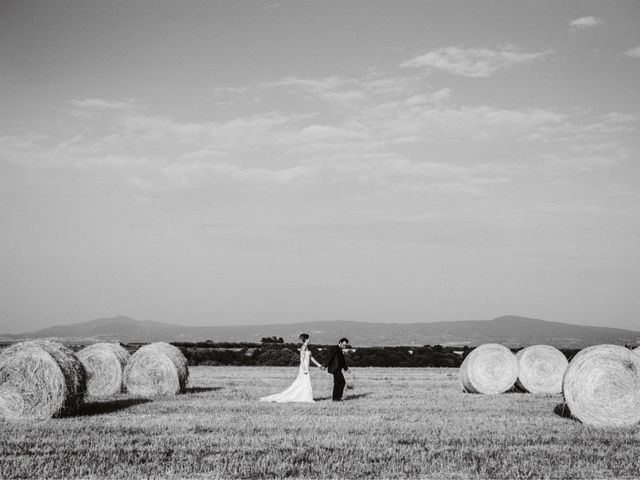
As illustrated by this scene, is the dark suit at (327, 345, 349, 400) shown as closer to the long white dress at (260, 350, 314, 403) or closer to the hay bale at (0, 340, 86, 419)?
the long white dress at (260, 350, 314, 403)

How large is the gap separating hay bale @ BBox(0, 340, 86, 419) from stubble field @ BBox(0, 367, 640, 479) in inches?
18.7

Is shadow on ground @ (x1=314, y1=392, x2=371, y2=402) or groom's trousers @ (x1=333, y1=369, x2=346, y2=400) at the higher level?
groom's trousers @ (x1=333, y1=369, x2=346, y2=400)

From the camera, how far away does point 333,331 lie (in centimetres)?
14500

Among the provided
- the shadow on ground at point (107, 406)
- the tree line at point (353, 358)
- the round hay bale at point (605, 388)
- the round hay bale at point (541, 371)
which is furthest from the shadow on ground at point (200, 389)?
the tree line at point (353, 358)

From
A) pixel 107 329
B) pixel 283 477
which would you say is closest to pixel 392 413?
pixel 283 477

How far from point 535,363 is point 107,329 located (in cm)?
17129

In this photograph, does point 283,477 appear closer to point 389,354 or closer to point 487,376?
point 487,376

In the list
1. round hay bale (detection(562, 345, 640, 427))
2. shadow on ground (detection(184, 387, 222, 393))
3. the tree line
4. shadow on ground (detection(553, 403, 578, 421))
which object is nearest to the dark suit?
shadow on ground (detection(184, 387, 222, 393))

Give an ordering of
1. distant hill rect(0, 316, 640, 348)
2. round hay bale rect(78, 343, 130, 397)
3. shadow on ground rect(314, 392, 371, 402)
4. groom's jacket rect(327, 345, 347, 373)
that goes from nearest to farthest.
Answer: groom's jacket rect(327, 345, 347, 373)
shadow on ground rect(314, 392, 371, 402)
round hay bale rect(78, 343, 130, 397)
distant hill rect(0, 316, 640, 348)

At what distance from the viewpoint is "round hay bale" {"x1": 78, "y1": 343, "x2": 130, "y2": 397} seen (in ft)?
69.4

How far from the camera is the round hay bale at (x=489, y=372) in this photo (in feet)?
74.0

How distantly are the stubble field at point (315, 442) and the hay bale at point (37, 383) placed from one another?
1.56ft

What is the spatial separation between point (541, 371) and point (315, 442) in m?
Answer: 14.3

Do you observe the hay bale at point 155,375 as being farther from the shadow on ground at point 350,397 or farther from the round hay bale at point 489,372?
the round hay bale at point 489,372
